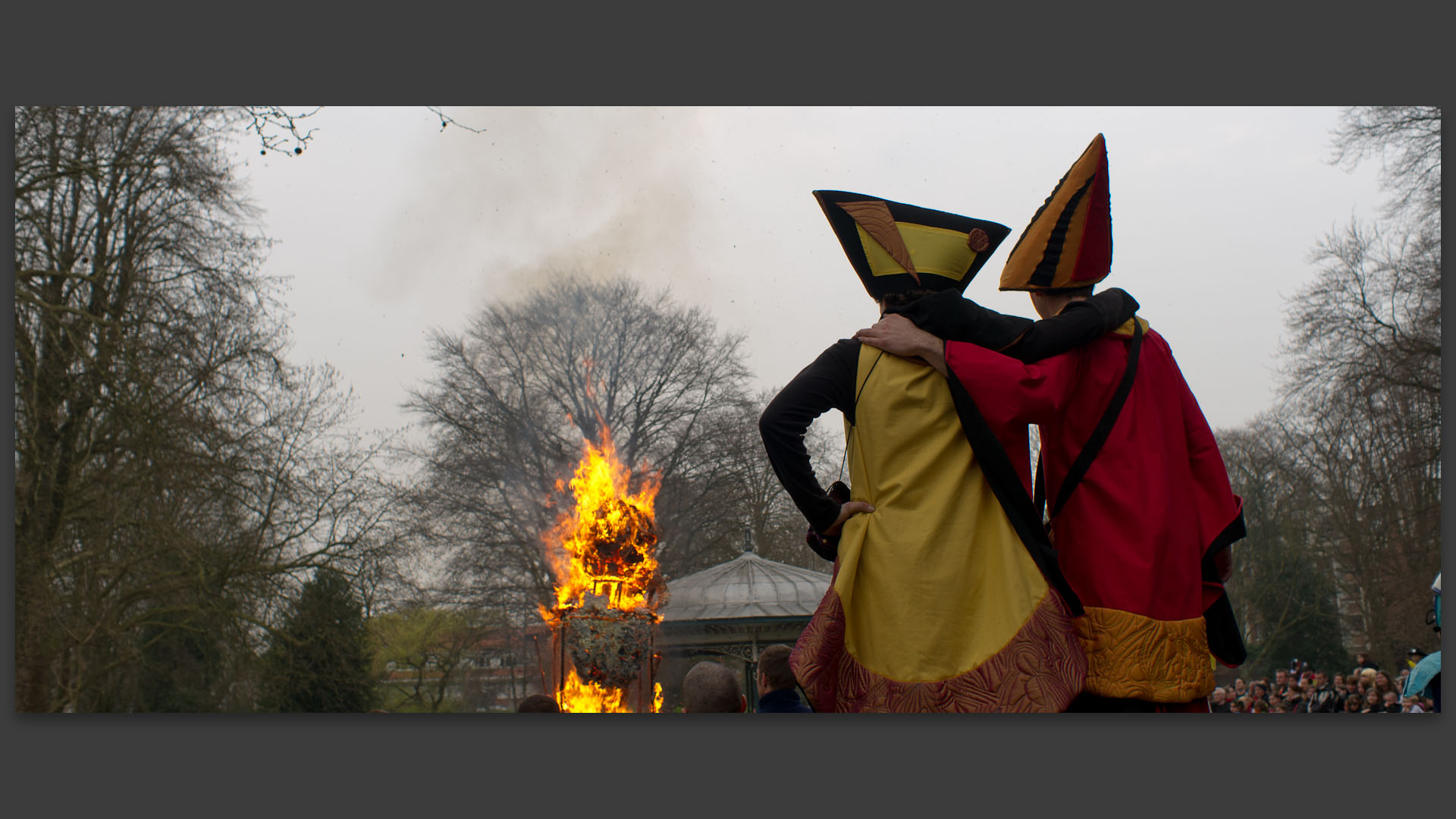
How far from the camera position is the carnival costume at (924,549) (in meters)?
2.21

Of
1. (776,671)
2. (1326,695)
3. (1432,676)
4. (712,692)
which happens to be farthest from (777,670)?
(1326,695)

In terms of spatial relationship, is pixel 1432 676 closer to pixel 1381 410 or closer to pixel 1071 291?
pixel 1071 291

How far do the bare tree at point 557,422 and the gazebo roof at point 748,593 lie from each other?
172 inches

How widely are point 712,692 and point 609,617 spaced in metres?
2.04

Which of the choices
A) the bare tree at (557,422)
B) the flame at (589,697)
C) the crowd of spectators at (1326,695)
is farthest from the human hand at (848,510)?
the bare tree at (557,422)

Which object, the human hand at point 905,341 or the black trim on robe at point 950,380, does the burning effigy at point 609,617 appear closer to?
the black trim on robe at point 950,380

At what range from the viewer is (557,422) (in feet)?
47.5

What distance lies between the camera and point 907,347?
229 cm

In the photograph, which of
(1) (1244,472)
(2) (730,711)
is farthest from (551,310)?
(2) (730,711)

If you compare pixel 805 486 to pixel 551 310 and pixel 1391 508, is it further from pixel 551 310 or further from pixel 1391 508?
pixel 551 310

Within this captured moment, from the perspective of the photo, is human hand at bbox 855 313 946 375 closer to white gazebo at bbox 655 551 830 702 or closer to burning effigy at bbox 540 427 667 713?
burning effigy at bbox 540 427 667 713

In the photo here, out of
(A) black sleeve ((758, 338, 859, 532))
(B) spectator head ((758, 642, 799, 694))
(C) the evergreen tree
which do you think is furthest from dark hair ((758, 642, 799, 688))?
(C) the evergreen tree

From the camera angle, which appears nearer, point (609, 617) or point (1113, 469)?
point (1113, 469)

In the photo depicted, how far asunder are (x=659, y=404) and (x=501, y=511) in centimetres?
260
